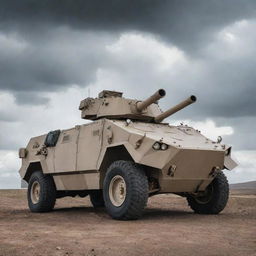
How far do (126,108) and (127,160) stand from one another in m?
1.80

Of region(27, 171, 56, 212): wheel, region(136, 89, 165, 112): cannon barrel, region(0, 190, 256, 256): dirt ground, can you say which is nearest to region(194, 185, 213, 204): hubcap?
region(0, 190, 256, 256): dirt ground

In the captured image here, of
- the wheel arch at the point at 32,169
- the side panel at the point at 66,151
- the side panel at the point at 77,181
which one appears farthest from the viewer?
the wheel arch at the point at 32,169

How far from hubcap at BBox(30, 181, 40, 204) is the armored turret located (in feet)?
8.30

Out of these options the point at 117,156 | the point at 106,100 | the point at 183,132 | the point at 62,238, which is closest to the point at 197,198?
the point at 183,132

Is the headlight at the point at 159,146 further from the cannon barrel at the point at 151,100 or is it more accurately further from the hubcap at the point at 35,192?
the hubcap at the point at 35,192

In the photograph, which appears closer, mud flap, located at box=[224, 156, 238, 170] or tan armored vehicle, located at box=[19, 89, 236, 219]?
tan armored vehicle, located at box=[19, 89, 236, 219]

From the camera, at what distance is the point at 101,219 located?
10906 millimetres

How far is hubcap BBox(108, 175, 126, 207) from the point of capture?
1047 cm

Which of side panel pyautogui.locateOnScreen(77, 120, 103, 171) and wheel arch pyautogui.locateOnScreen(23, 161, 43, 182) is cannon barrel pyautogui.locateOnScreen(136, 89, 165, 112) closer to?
side panel pyautogui.locateOnScreen(77, 120, 103, 171)

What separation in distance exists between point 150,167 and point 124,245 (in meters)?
4.03

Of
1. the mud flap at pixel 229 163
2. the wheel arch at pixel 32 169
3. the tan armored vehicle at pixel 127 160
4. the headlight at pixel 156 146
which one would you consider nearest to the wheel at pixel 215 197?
the tan armored vehicle at pixel 127 160

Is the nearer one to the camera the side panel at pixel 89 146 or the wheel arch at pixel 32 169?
the side panel at pixel 89 146

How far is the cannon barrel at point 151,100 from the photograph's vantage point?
1147 cm

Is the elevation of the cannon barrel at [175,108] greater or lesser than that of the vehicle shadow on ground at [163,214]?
greater
